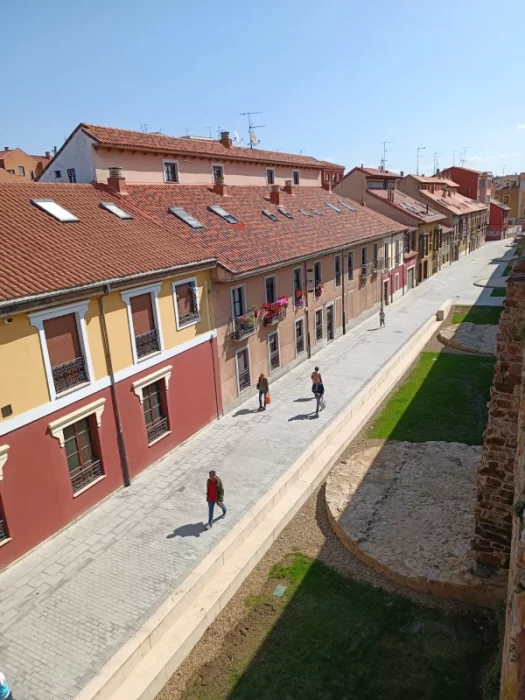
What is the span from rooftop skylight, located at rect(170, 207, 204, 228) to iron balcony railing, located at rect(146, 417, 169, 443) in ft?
27.3

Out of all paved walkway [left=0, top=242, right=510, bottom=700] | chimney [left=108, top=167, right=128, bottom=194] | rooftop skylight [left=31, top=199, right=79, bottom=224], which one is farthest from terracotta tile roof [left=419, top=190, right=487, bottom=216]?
rooftop skylight [left=31, top=199, right=79, bottom=224]

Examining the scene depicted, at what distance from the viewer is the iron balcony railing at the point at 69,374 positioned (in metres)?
12.8

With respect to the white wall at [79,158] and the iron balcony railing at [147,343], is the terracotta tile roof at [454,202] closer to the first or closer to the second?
the white wall at [79,158]

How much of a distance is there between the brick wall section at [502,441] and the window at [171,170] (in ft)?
61.5

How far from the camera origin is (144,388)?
621 inches

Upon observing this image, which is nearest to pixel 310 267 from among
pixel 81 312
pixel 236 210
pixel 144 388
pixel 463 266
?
pixel 236 210

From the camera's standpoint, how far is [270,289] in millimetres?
22453

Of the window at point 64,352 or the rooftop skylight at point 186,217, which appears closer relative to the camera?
the window at point 64,352

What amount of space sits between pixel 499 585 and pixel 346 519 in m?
3.92

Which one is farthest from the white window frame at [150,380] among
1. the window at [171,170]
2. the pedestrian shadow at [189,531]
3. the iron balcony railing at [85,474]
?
the window at [171,170]

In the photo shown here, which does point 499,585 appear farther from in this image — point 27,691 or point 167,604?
point 27,691

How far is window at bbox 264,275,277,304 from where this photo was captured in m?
22.0

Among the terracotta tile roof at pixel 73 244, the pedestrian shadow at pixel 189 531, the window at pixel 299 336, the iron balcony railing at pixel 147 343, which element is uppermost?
the terracotta tile roof at pixel 73 244

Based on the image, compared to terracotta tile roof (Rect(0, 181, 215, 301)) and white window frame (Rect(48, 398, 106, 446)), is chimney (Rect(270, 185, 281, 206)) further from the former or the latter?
white window frame (Rect(48, 398, 106, 446))
